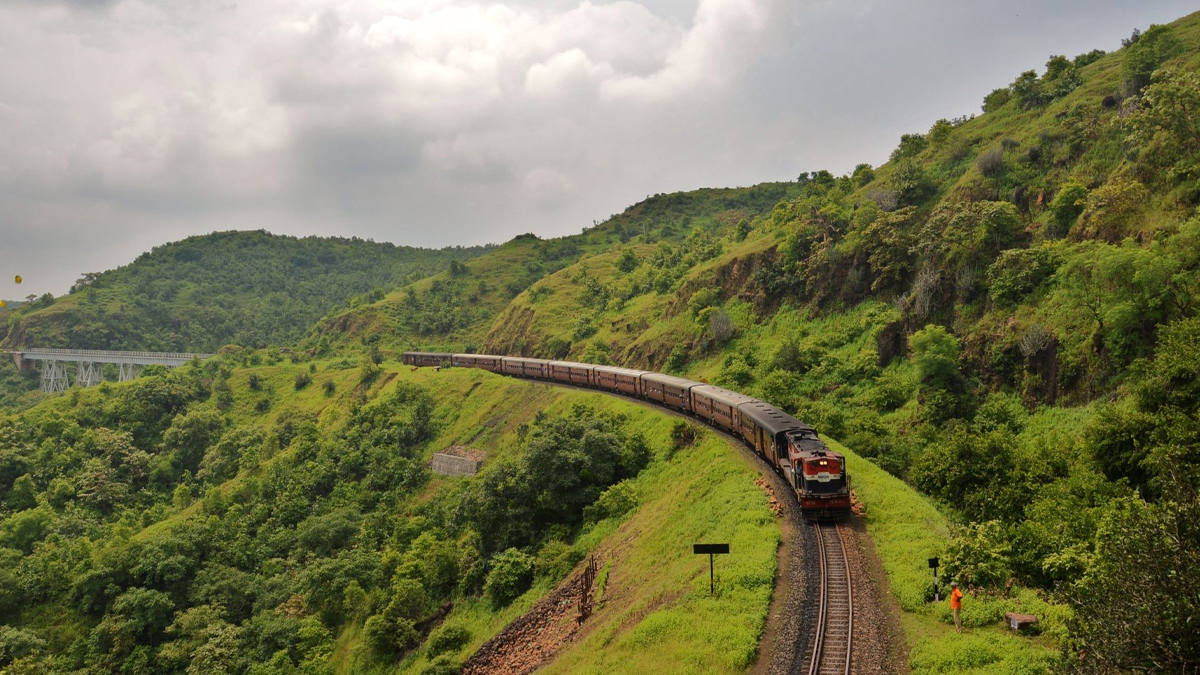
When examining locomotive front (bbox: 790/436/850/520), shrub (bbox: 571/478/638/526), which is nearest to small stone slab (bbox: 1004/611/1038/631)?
Answer: locomotive front (bbox: 790/436/850/520)

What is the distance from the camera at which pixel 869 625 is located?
17234 mm

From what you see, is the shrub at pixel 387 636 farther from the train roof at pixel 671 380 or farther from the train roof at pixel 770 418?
the train roof at pixel 671 380

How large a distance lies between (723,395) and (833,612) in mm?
18250

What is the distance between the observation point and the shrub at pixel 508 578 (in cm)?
3005

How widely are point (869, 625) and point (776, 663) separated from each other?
3.07 meters

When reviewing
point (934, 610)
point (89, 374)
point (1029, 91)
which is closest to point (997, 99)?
point (1029, 91)

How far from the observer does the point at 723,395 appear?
3559cm

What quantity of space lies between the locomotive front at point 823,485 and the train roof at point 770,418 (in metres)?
3.06

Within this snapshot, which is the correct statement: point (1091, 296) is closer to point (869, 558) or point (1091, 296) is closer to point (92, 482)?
point (869, 558)

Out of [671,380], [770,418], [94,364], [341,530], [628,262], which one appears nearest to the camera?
[770,418]

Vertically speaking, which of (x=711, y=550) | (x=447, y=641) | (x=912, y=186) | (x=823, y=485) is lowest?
(x=447, y=641)

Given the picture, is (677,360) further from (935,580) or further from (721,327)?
(935,580)

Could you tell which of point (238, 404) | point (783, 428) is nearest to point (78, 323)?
point (238, 404)

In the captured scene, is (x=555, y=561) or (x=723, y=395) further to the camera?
(x=723, y=395)
